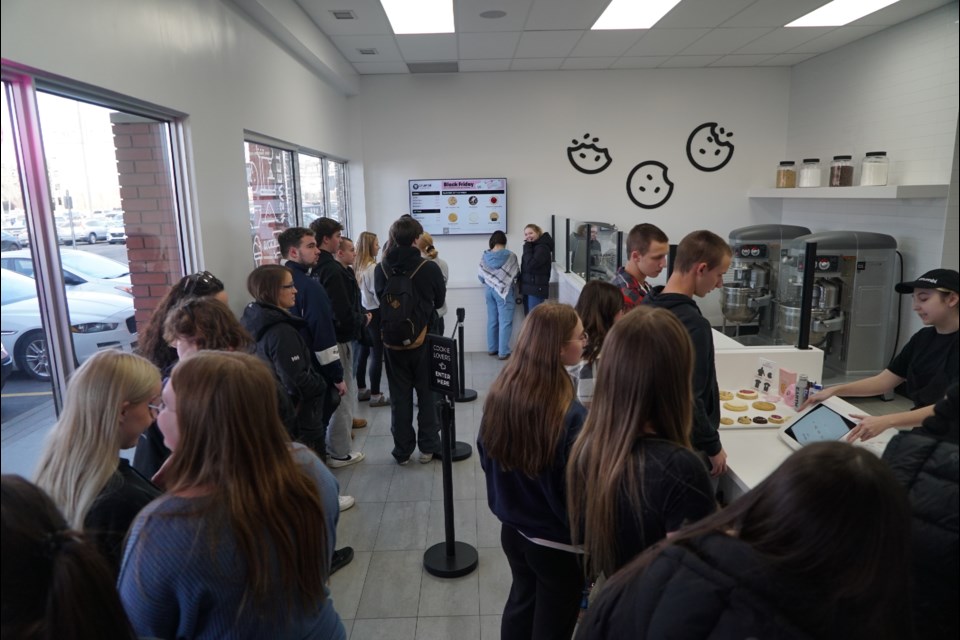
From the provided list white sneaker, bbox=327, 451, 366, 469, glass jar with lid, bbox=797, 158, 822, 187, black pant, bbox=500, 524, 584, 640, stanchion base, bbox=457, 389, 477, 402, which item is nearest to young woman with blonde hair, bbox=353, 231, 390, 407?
stanchion base, bbox=457, 389, 477, 402

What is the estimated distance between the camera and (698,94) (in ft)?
24.0

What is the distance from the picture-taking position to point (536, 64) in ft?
22.7

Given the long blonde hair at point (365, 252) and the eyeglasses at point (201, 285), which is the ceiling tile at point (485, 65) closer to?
the long blonde hair at point (365, 252)

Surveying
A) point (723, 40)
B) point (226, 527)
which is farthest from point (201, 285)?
point (723, 40)

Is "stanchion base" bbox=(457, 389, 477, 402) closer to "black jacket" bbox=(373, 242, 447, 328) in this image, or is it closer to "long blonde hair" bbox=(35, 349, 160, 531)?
"black jacket" bbox=(373, 242, 447, 328)

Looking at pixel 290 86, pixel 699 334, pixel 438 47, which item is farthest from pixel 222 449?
pixel 438 47

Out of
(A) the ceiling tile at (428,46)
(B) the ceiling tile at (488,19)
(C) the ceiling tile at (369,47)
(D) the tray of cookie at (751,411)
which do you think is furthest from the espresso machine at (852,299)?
(C) the ceiling tile at (369,47)

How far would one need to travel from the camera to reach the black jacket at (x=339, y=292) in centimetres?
401

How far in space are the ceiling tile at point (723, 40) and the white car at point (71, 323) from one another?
5.45 metres

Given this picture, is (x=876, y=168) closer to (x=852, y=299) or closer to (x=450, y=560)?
(x=852, y=299)

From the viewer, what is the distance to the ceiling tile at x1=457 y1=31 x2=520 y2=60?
5.63 m

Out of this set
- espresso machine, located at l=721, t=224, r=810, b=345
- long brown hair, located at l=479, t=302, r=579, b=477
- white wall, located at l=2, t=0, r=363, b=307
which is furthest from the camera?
espresso machine, located at l=721, t=224, r=810, b=345

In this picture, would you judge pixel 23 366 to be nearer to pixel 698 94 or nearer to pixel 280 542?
pixel 280 542

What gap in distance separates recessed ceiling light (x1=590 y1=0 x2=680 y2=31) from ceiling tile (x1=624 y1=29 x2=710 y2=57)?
0.92ft
